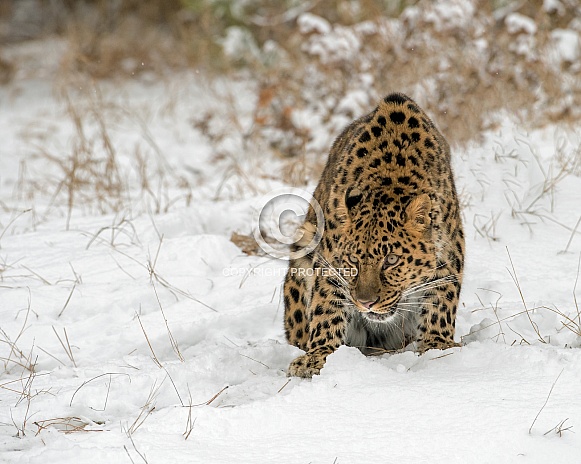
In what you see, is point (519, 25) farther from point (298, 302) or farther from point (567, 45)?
point (298, 302)

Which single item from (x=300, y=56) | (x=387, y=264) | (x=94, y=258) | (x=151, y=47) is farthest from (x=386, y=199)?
(x=151, y=47)

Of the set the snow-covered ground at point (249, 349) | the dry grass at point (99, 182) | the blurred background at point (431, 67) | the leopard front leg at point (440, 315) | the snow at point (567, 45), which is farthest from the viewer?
the snow at point (567, 45)

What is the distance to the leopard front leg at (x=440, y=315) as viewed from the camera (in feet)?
14.1

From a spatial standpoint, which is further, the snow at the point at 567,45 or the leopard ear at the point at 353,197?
the snow at the point at 567,45

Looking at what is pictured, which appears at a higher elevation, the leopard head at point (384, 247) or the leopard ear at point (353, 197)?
the leopard ear at point (353, 197)

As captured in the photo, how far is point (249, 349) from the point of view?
4.49m

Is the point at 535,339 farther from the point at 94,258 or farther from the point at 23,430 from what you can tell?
the point at 94,258

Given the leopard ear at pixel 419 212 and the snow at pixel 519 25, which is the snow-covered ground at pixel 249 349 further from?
the snow at pixel 519 25

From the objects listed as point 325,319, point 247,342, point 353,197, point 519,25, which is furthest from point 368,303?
point 519,25

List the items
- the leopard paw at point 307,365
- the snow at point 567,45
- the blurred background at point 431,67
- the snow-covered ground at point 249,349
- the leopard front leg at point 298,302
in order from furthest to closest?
the snow at point 567,45 < the blurred background at point 431,67 < the leopard front leg at point 298,302 < the leopard paw at point 307,365 < the snow-covered ground at point 249,349

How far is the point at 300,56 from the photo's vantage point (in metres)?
11.3

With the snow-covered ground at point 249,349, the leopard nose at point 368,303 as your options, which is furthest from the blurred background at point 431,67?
the leopard nose at point 368,303

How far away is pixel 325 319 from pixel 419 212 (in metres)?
0.86

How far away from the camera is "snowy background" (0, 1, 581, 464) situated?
3307 millimetres
